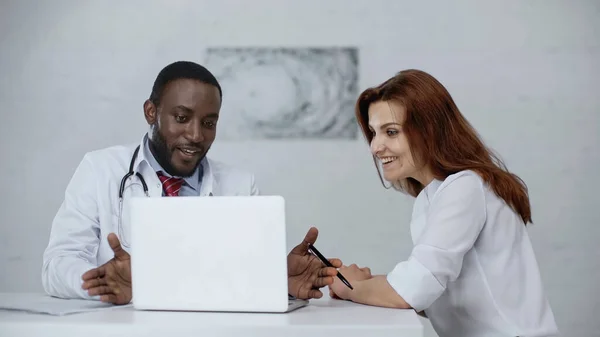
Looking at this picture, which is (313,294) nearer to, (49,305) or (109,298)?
(109,298)

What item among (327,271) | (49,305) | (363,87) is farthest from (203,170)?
(363,87)

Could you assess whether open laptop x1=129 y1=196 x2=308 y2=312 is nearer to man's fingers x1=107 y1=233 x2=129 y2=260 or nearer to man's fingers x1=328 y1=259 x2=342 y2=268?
man's fingers x1=107 y1=233 x2=129 y2=260

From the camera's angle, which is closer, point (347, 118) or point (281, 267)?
point (281, 267)

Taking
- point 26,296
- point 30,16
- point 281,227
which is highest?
point 30,16

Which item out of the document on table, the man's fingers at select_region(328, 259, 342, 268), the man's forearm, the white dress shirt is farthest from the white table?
the white dress shirt

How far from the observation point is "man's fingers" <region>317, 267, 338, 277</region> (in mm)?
1963

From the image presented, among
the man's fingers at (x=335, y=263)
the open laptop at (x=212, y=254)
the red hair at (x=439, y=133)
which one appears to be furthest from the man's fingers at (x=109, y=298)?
the red hair at (x=439, y=133)

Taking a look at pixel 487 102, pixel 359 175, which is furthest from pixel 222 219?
pixel 487 102

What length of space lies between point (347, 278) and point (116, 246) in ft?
2.11

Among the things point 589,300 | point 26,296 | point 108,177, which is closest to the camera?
point 26,296

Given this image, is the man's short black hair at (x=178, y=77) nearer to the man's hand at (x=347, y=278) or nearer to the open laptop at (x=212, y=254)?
the man's hand at (x=347, y=278)

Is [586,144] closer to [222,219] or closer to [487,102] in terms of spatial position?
[487,102]

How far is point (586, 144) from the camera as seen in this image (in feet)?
13.8

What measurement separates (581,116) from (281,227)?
3001 mm
